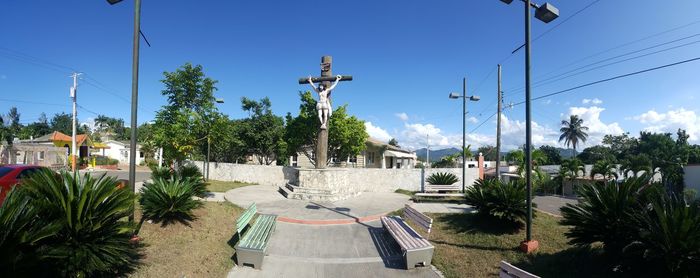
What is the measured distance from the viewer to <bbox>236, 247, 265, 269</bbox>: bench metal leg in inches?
233

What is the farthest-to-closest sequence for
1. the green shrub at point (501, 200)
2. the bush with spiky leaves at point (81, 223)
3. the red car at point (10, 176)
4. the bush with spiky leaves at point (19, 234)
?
the red car at point (10, 176) → the green shrub at point (501, 200) → the bush with spiky leaves at point (81, 223) → the bush with spiky leaves at point (19, 234)

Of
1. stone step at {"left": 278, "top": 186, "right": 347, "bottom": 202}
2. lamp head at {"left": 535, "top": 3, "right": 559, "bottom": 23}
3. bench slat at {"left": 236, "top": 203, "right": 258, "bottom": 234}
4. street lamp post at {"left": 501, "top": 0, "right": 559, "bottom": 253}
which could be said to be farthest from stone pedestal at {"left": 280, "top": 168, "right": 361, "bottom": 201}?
lamp head at {"left": 535, "top": 3, "right": 559, "bottom": 23}

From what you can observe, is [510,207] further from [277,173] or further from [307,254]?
[277,173]

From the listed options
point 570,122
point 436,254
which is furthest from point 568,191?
point 570,122

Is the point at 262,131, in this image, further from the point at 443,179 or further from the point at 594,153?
the point at 594,153

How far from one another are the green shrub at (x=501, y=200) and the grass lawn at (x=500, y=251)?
0.40 metres

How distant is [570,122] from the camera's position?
213 feet

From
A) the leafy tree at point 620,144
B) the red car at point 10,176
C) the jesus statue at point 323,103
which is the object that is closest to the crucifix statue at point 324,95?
the jesus statue at point 323,103

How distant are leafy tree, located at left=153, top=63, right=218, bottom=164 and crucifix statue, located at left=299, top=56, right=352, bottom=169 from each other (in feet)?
23.7

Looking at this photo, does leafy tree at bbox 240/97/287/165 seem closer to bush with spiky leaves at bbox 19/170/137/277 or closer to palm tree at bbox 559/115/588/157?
bush with spiky leaves at bbox 19/170/137/277

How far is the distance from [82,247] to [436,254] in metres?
6.15

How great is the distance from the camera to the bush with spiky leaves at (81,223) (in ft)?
12.3

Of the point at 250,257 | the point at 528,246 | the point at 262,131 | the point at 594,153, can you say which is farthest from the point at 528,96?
the point at 594,153

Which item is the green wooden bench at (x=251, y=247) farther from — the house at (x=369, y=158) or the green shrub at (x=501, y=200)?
the house at (x=369, y=158)
